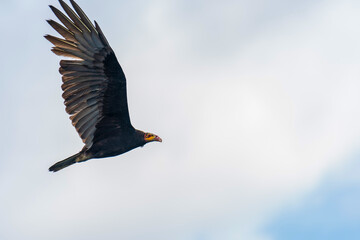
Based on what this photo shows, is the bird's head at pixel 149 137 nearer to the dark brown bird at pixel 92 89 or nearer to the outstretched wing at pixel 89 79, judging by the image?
the dark brown bird at pixel 92 89

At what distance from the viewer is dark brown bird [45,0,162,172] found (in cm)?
2300

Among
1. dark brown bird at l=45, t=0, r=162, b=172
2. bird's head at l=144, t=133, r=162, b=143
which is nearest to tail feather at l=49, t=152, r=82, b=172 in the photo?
dark brown bird at l=45, t=0, r=162, b=172

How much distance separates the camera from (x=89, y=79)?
76.6 feet

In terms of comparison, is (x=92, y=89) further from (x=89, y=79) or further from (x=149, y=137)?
(x=149, y=137)

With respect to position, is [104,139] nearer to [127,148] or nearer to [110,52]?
[127,148]

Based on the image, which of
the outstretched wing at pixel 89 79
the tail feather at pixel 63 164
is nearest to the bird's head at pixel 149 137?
the outstretched wing at pixel 89 79

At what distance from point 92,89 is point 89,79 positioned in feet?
0.84

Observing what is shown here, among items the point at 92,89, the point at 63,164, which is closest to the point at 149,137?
the point at 92,89

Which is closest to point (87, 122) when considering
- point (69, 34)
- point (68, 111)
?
point (68, 111)

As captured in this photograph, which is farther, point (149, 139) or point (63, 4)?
point (149, 139)

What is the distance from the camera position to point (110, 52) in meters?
23.1

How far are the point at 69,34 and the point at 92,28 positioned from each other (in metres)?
0.62

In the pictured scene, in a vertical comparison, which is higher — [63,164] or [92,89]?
[92,89]

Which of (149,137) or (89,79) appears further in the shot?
(149,137)
